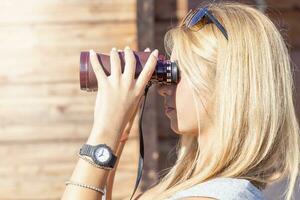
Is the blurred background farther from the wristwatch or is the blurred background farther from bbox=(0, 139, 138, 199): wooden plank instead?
the wristwatch

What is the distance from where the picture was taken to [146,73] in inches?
72.6

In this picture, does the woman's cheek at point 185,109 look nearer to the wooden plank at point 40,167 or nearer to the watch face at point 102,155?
the watch face at point 102,155

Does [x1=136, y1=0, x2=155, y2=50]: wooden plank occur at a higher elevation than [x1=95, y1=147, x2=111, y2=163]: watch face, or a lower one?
higher

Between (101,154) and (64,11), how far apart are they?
1.99 m

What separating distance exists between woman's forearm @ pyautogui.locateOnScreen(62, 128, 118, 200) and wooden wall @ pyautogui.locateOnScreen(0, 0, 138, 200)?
6.10 ft

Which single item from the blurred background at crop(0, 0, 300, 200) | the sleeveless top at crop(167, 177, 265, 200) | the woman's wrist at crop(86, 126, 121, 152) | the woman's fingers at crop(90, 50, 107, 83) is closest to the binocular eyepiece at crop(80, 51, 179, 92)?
the woman's fingers at crop(90, 50, 107, 83)

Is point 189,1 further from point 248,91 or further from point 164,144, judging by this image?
point 248,91

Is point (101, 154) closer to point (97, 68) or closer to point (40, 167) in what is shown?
point (97, 68)

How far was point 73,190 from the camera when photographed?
1670 mm

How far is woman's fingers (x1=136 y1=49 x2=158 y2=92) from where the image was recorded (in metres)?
1.82

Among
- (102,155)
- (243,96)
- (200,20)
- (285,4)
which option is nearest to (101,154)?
(102,155)


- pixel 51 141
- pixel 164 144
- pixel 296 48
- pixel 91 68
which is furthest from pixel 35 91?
pixel 91 68

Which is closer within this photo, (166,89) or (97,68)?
(97,68)

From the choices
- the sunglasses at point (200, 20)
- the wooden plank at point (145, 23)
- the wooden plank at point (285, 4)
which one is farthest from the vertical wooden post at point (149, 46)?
the sunglasses at point (200, 20)
